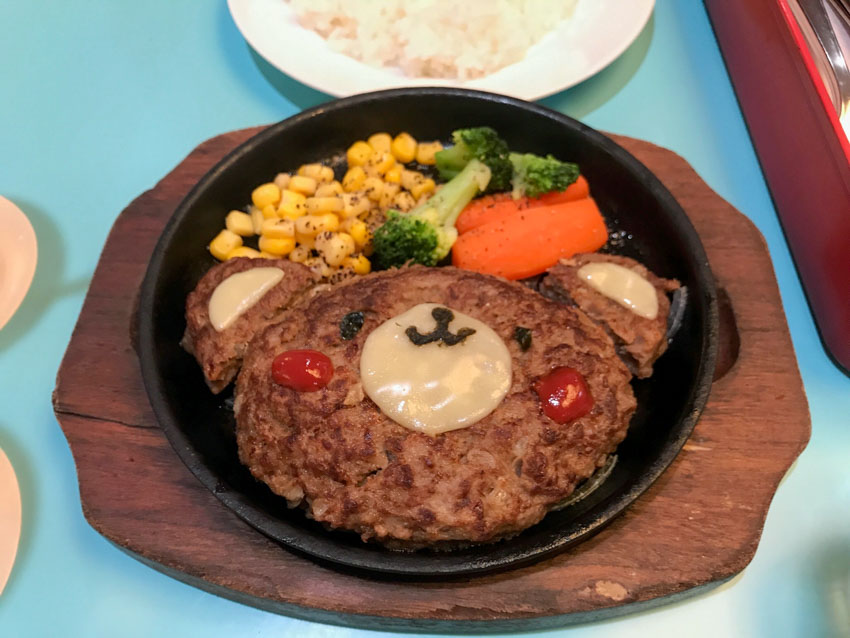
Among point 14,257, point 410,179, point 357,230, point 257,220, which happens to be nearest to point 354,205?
point 357,230

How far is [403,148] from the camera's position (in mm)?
3262

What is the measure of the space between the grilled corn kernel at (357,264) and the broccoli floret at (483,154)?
25.3 inches

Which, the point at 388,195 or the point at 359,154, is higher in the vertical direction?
A: the point at 359,154

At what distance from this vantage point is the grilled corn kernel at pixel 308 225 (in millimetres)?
3000

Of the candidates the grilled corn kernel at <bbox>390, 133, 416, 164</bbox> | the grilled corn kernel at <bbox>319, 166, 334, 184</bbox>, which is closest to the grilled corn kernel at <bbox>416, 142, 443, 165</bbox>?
the grilled corn kernel at <bbox>390, 133, 416, 164</bbox>

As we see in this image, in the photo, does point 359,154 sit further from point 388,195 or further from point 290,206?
point 290,206

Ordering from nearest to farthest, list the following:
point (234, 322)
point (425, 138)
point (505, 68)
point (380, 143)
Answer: point (234, 322)
point (380, 143)
point (425, 138)
point (505, 68)

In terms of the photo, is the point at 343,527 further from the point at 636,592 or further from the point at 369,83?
the point at 369,83

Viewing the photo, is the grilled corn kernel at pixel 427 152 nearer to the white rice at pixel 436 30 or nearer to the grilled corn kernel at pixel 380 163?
the grilled corn kernel at pixel 380 163

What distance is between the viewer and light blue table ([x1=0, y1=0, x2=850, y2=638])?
244 centimetres

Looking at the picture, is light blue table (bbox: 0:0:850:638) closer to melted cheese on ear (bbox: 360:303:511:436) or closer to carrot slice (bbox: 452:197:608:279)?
melted cheese on ear (bbox: 360:303:511:436)

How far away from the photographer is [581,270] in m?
2.68

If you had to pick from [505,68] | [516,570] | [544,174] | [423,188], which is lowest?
[516,570]

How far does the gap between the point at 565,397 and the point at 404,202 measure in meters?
1.44
